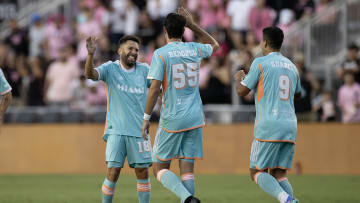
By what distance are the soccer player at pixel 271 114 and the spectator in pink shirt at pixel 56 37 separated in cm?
1349

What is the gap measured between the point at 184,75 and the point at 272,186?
5.72 feet

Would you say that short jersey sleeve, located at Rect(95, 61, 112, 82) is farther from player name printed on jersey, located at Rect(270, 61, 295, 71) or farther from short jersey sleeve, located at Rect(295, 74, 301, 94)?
short jersey sleeve, located at Rect(295, 74, 301, 94)

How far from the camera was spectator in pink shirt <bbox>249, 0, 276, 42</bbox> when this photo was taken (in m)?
19.5

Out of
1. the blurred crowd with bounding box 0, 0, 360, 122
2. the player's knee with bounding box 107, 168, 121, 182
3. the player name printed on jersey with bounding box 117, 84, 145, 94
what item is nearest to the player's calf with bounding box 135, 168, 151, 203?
the player's knee with bounding box 107, 168, 121, 182

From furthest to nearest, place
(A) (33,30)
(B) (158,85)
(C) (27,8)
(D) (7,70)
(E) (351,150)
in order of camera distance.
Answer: (C) (27,8)
(A) (33,30)
(D) (7,70)
(E) (351,150)
(B) (158,85)

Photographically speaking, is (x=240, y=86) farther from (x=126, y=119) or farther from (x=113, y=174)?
(x=113, y=174)

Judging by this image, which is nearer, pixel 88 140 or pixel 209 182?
pixel 209 182

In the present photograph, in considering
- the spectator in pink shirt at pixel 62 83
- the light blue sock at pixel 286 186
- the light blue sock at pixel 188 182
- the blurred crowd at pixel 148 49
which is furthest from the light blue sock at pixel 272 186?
the spectator in pink shirt at pixel 62 83

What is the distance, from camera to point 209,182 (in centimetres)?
1579

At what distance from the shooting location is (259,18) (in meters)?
19.5

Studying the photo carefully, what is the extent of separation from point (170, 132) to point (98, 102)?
33.0ft

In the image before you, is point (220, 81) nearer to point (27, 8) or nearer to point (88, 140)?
→ point (88, 140)

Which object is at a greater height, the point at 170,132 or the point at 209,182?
the point at 170,132

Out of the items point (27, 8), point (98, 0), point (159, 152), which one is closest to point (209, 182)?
point (159, 152)
